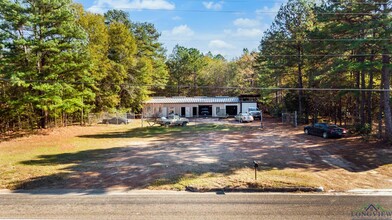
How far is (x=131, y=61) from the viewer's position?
133 ft

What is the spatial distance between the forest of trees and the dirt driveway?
4.49m

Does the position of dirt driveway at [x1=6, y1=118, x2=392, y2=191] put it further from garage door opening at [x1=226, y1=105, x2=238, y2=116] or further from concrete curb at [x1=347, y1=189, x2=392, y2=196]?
garage door opening at [x1=226, y1=105, x2=238, y2=116]

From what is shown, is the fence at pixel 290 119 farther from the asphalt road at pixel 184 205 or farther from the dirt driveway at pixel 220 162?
the asphalt road at pixel 184 205

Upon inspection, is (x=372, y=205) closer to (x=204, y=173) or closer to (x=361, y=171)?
(x=361, y=171)

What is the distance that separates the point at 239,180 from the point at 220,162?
12.1 feet

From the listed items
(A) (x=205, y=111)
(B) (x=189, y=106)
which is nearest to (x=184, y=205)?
(B) (x=189, y=106)

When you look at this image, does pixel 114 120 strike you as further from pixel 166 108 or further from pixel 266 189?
pixel 266 189

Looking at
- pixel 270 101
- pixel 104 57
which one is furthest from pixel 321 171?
pixel 270 101

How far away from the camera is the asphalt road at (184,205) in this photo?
7.93 meters

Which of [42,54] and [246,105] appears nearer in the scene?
[42,54]

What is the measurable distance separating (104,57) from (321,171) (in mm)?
31220

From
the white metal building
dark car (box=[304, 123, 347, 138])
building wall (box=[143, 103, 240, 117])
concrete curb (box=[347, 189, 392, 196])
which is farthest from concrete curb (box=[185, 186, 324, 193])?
building wall (box=[143, 103, 240, 117])

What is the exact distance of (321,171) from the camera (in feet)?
43.7

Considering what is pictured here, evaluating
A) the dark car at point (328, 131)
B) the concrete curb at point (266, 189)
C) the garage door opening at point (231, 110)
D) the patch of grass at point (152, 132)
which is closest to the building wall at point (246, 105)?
the garage door opening at point (231, 110)
